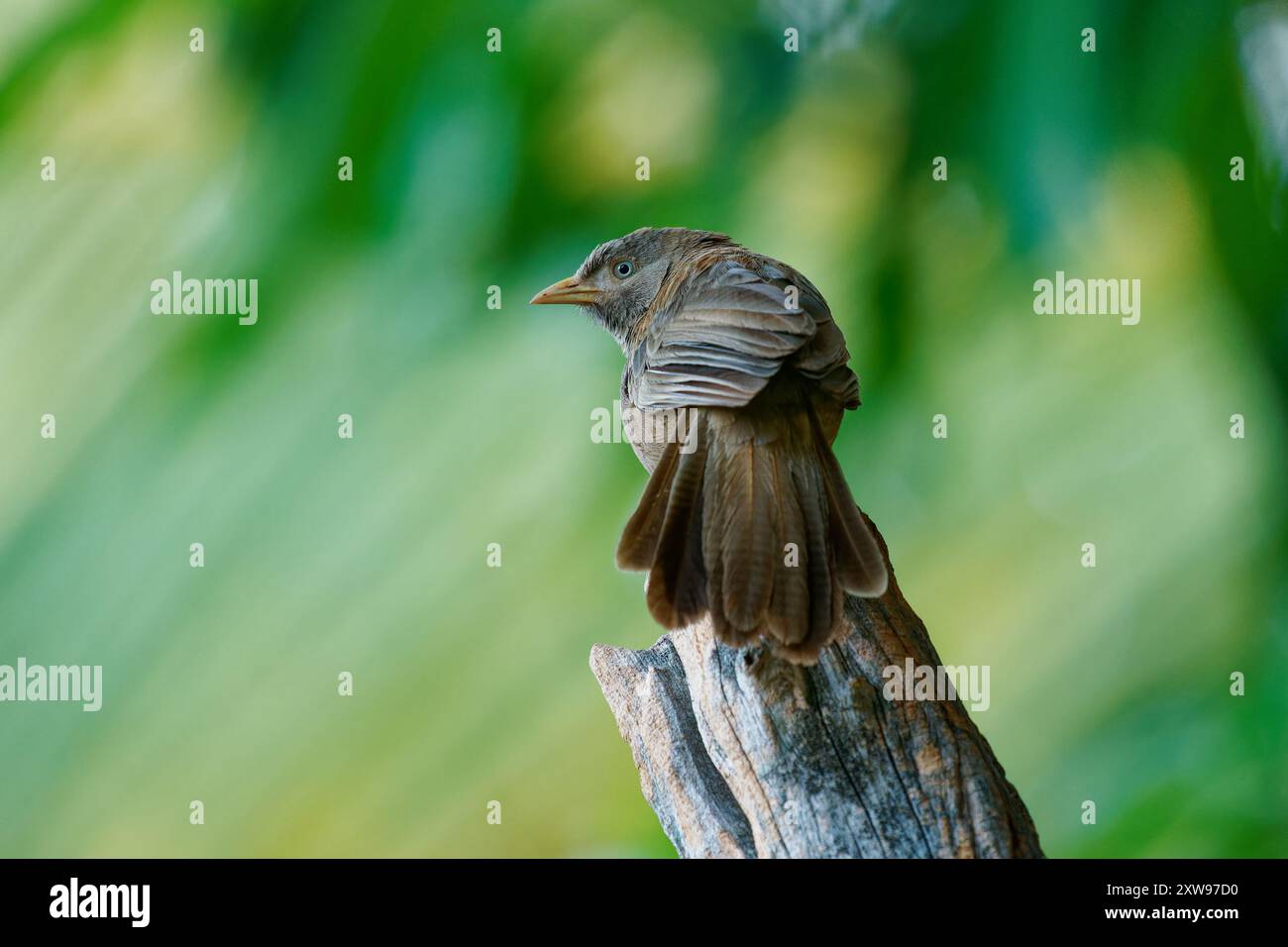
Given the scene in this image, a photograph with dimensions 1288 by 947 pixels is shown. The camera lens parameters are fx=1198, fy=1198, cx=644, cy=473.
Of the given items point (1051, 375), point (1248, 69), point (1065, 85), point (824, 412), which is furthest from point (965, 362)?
point (824, 412)

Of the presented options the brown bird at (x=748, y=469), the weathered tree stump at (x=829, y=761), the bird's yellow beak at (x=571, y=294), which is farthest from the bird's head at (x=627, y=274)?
the weathered tree stump at (x=829, y=761)

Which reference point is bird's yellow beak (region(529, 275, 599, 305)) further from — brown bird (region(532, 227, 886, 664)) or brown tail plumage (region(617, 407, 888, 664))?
brown tail plumage (region(617, 407, 888, 664))

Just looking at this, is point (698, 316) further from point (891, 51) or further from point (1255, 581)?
point (1255, 581)

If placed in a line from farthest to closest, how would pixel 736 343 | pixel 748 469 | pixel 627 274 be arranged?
pixel 627 274 → pixel 736 343 → pixel 748 469

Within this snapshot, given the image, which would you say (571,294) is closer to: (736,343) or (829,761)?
(736,343)

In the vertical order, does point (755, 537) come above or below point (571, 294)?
below

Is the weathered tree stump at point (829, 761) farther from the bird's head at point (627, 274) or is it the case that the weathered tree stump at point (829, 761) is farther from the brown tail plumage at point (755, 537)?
the bird's head at point (627, 274)

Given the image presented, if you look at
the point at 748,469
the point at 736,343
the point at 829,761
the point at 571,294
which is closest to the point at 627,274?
the point at 571,294
